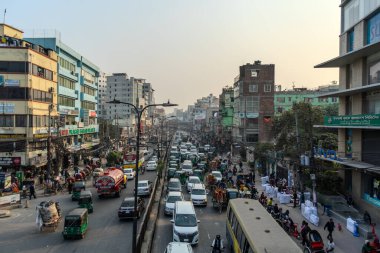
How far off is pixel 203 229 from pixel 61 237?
8.54m

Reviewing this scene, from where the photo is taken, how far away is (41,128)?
156ft

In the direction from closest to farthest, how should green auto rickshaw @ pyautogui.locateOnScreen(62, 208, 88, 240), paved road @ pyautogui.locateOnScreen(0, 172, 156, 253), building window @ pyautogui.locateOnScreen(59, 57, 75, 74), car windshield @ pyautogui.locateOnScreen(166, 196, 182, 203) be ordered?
paved road @ pyautogui.locateOnScreen(0, 172, 156, 253) → green auto rickshaw @ pyautogui.locateOnScreen(62, 208, 88, 240) → car windshield @ pyautogui.locateOnScreen(166, 196, 182, 203) → building window @ pyautogui.locateOnScreen(59, 57, 75, 74)

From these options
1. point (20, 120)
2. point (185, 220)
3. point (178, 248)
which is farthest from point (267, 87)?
point (178, 248)

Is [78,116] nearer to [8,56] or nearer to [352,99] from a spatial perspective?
[8,56]

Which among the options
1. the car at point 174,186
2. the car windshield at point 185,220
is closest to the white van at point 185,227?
the car windshield at point 185,220

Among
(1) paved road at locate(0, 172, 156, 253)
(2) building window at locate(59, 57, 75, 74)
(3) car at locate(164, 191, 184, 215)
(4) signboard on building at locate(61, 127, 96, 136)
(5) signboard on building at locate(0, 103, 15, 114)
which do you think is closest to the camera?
(1) paved road at locate(0, 172, 156, 253)

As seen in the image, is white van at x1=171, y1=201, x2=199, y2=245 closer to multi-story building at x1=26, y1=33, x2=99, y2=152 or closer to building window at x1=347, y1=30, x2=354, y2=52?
building window at x1=347, y1=30, x2=354, y2=52

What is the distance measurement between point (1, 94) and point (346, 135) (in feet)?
121

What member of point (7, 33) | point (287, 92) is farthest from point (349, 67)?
point (287, 92)

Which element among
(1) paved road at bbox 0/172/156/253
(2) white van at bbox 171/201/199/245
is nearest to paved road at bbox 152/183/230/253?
(2) white van at bbox 171/201/199/245

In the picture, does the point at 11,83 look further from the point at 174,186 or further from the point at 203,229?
the point at 203,229

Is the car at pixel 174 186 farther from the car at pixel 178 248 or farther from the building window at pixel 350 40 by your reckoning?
the building window at pixel 350 40

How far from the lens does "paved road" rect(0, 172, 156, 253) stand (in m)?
20.4

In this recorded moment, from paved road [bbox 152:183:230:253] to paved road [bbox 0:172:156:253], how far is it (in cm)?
171
